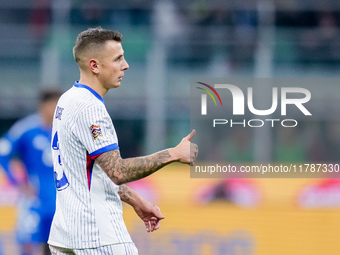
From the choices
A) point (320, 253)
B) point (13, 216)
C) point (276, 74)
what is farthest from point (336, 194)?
point (13, 216)

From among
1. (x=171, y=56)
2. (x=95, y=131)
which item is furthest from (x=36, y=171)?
(x=171, y=56)

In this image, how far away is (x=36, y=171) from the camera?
6266mm

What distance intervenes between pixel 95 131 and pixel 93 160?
0.18 meters

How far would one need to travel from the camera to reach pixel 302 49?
11383 millimetres

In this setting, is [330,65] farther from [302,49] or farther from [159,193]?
[159,193]

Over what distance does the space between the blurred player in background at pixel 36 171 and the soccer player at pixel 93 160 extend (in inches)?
106

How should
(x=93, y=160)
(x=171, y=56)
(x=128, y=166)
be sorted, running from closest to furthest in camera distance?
(x=128, y=166)
(x=93, y=160)
(x=171, y=56)

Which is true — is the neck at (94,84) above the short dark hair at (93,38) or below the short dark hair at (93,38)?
below

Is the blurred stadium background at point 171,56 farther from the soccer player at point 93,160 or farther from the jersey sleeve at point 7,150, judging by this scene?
the soccer player at point 93,160

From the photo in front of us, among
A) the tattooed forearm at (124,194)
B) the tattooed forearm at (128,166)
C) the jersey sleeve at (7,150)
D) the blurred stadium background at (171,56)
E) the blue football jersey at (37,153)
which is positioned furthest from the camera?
the blurred stadium background at (171,56)

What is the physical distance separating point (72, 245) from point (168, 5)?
30.6ft

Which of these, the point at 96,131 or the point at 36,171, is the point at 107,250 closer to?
the point at 96,131

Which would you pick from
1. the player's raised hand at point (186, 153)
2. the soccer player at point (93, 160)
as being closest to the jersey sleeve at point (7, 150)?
the soccer player at point (93, 160)

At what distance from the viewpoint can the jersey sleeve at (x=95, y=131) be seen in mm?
3316
